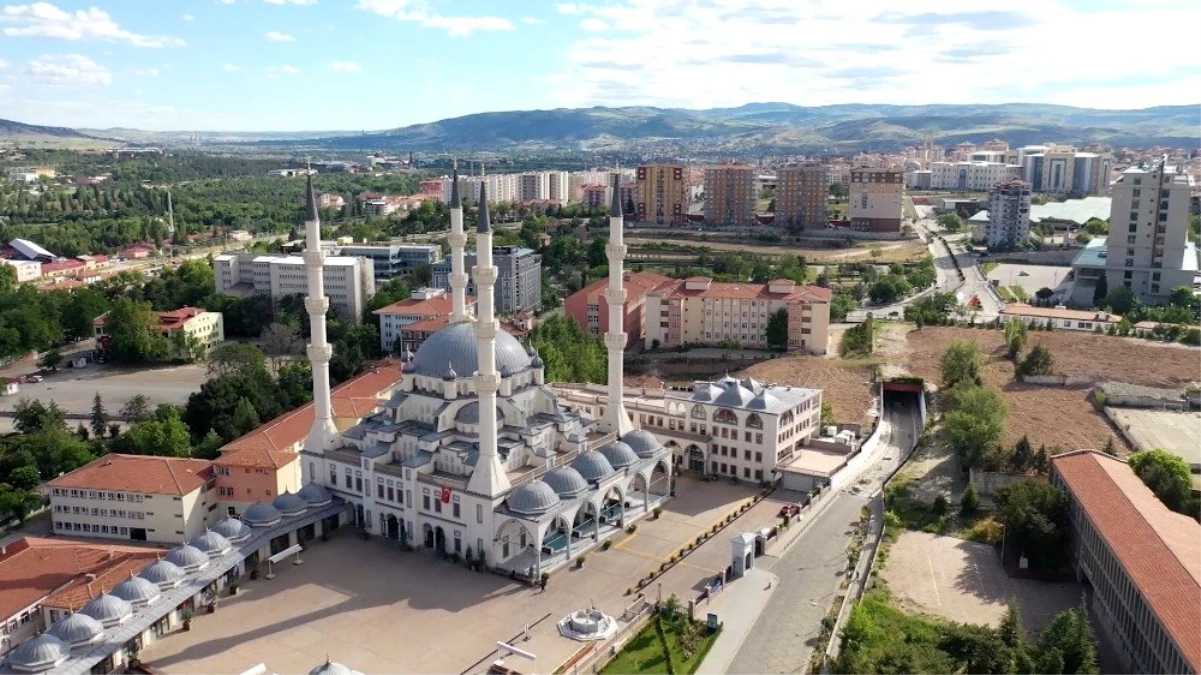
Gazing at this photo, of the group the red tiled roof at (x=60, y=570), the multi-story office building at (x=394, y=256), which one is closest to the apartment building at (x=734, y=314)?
the multi-story office building at (x=394, y=256)

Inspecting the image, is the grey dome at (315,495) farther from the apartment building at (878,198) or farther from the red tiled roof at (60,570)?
the apartment building at (878,198)

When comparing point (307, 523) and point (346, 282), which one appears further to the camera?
point (346, 282)

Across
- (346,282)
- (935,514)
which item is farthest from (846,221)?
(935,514)

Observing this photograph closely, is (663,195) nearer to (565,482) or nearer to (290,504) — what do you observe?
(565,482)

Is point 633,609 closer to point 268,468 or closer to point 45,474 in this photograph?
point 268,468

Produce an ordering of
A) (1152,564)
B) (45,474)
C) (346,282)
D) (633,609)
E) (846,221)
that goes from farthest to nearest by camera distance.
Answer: (846,221) → (346,282) → (45,474) → (633,609) → (1152,564)

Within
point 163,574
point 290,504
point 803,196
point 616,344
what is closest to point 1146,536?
point 616,344
